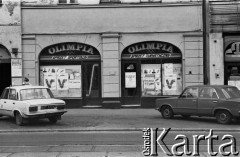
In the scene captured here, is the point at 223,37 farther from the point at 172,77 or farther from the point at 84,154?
the point at 84,154

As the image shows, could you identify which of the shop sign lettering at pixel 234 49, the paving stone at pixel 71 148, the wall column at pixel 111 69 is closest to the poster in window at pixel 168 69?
the wall column at pixel 111 69

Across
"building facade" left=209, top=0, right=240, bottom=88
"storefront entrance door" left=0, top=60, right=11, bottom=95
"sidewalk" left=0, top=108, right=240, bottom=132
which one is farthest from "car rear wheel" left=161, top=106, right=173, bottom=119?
"storefront entrance door" left=0, top=60, right=11, bottom=95

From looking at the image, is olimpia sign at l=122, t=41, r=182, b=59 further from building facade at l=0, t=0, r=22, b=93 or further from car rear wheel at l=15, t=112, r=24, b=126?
car rear wheel at l=15, t=112, r=24, b=126

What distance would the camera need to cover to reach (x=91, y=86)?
2048 cm

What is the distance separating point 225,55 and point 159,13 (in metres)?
4.09

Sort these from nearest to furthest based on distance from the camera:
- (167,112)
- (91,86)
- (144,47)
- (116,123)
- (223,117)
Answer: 1. (223,117)
2. (116,123)
3. (167,112)
4. (144,47)
5. (91,86)

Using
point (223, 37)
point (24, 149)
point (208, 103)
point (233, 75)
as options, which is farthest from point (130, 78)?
point (24, 149)

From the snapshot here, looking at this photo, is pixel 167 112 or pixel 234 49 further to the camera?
pixel 234 49

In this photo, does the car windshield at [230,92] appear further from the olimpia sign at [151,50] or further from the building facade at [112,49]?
the olimpia sign at [151,50]

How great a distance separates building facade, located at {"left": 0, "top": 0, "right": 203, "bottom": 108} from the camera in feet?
65.6

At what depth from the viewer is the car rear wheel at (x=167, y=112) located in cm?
1600

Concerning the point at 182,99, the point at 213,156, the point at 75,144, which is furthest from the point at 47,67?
the point at 213,156

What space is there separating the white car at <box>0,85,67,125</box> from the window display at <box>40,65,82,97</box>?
4997 millimetres

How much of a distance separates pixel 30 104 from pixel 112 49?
7276 millimetres
